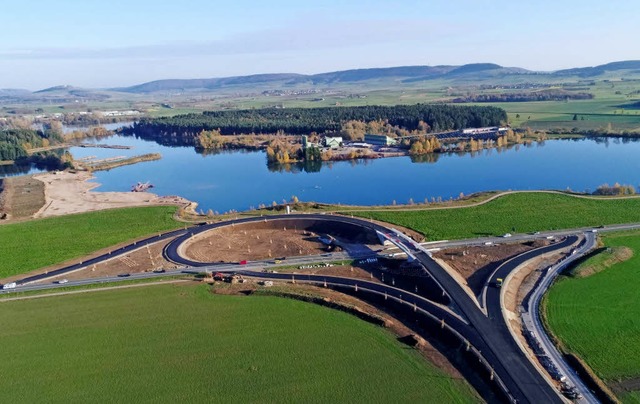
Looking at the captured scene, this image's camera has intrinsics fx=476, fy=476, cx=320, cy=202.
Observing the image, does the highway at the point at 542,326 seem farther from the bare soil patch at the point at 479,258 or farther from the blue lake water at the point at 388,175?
the blue lake water at the point at 388,175

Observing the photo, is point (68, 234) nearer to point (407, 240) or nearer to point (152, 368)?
point (152, 368)

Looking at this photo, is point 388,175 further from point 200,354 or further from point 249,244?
point 200,354

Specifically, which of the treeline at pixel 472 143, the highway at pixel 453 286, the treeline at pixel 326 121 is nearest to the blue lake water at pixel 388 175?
the treeline at pixel 472 143

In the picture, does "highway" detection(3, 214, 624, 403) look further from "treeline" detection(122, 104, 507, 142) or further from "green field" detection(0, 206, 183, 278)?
"treeline" detection(122, 104, 507, 142)

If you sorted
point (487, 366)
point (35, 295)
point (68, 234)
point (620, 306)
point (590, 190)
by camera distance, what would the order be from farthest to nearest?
point (590, 190) < point (68, 234) < point (35, 295) < point (620, 306) < point (487, 366)

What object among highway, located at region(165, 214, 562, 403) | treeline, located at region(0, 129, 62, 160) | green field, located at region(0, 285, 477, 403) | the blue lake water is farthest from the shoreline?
highway, located at region(165, 214, 562, 403)

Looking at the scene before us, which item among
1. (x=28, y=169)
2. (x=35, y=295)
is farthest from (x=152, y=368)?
(x=28, y=169)

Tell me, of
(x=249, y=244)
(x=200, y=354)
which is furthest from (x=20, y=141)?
(x=200, y=354)
